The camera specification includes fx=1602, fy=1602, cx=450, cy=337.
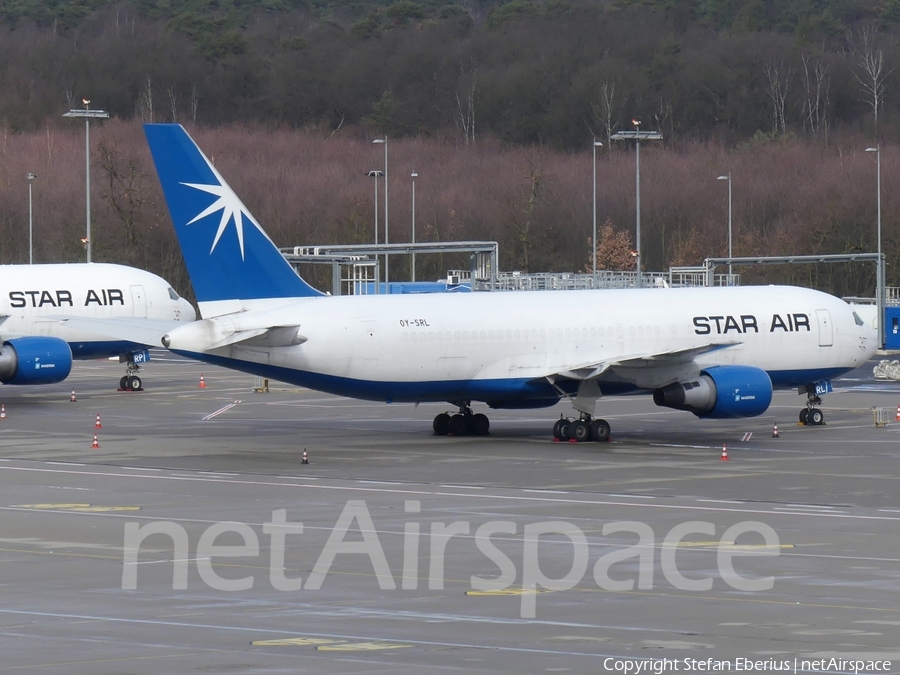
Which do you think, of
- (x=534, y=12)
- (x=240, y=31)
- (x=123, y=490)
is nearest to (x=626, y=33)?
(x=534, y=12)

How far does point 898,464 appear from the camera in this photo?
3316 cm

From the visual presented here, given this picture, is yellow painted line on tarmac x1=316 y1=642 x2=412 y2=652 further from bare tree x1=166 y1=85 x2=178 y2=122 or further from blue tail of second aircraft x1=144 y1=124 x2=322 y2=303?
bare tree x1=166 y1=85 x2=178 y2=122

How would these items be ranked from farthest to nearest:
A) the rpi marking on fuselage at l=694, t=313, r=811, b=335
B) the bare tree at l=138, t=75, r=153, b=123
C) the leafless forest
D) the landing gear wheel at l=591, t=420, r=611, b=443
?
the bare tree at l=138, t=75, r=153, b=123 < the leafless forest < the rpi marking on fuselage at l=694, t=313, r=811, b=335 < the landing gear wheel at l=591, t=420, r=611, b=443

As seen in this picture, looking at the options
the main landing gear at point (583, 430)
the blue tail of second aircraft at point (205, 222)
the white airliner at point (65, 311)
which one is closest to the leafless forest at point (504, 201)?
the white airliner at point (65, 311)

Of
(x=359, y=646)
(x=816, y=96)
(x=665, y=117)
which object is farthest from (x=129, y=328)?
(x=816, y=96)

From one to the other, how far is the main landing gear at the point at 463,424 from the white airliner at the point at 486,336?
3 centimetres

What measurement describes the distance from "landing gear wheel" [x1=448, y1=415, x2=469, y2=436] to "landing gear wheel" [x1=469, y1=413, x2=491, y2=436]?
0.13 meters

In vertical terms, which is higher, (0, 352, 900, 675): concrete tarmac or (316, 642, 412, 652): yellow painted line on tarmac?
(0, 352, 900, 675): concrete tarmac

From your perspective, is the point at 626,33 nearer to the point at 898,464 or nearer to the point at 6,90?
the point at 6,90

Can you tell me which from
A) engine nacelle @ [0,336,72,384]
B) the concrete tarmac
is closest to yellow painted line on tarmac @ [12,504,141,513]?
the concrete tarmac

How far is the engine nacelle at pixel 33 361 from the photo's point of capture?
48.0 meters

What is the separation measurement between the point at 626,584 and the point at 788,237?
96.5m

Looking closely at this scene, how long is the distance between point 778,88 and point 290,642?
438 ft

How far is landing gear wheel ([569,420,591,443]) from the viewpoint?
37.4 meters
